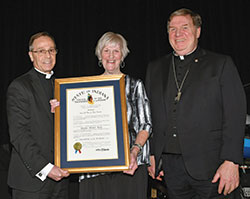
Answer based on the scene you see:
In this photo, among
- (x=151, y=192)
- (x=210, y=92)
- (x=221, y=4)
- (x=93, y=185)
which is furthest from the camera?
(x=221, y=4)

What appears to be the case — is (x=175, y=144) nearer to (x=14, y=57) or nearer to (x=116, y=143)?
(x=116, y=143)

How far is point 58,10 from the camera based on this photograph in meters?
5.06

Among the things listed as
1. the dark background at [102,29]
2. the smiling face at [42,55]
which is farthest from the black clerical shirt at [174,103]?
the dark background at [102,29]

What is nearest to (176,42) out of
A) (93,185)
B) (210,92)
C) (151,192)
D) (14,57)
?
(210,92)

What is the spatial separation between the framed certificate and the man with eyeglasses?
0.40 feet

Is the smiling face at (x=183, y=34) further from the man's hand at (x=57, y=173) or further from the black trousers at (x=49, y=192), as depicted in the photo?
the black trousers at (x=49, y=192)

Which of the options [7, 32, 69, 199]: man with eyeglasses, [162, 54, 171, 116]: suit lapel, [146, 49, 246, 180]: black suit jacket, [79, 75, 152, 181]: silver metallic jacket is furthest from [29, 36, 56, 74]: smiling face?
[146, 49, 246, 180]: black suit jacket

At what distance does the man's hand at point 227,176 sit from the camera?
1.91 metres

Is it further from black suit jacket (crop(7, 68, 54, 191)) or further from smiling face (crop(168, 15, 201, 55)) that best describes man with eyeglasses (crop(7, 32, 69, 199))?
smiling face (crop(168, 15, 201, 55))

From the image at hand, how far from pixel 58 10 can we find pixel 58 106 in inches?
136

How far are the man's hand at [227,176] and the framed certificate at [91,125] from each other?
0.64 meters

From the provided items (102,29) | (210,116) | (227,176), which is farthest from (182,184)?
(102,29)

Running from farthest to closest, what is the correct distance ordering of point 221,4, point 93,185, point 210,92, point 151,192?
point 221,4 → point 151,192 → point 93,185 → point 210,92

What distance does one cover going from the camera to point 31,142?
6.66ft
